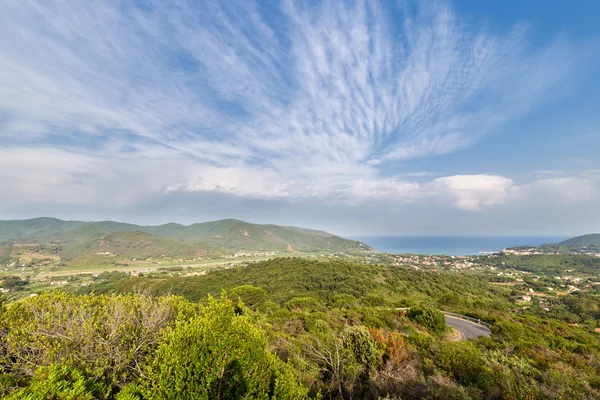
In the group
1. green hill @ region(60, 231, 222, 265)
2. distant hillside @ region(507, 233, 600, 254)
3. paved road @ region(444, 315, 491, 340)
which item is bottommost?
green hill @ region(60, 231, 222, 265)

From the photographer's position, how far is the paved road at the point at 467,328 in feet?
74.5

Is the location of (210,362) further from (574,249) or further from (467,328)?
(574,249)

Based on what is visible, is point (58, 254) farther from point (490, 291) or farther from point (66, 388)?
point (490, 291)

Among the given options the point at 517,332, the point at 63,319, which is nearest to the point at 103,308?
the point at 63,319

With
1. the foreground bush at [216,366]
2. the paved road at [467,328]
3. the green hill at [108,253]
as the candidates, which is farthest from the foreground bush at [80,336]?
the green hill at [108,253]

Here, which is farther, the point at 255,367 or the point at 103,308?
the point at 103,308

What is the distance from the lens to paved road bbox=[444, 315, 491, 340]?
2270cm

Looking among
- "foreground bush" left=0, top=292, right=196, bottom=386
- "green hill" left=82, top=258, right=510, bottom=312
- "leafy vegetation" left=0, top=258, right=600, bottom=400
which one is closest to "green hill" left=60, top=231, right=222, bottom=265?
"green hill" left=82, top=258, right=510, bottom=312

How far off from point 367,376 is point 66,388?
12.3 m

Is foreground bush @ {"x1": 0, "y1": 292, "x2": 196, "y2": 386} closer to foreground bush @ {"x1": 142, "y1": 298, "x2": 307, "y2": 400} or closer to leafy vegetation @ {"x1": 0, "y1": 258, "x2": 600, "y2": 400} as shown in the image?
leafy vegetation @ {"x1": 0, "y1": 258, "x2": 600, "y2": 400}

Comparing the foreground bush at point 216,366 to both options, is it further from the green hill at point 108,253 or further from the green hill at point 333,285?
the green hill at point 108,253

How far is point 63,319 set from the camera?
852 centimetres

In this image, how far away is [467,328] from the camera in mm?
25594

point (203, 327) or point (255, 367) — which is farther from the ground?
point (203, 327)
